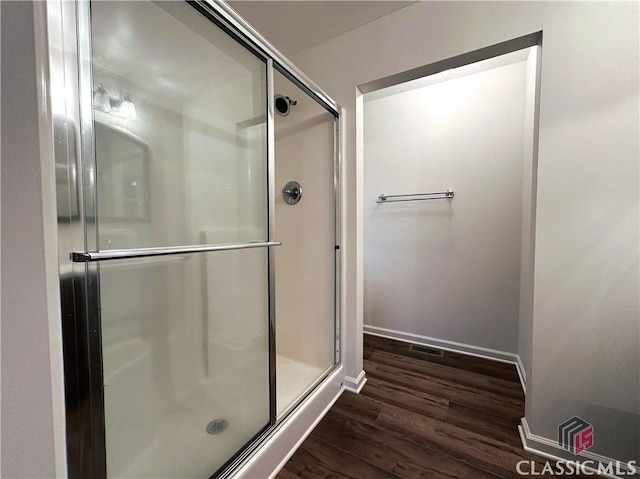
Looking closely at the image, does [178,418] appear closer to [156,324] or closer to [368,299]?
[156,324]

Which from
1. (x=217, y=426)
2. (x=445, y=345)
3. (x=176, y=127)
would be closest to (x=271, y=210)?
(x=176, y=127)

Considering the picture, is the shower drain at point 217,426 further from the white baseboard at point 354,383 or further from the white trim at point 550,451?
the white trim at point 550,451

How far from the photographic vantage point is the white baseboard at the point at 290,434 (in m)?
1.06

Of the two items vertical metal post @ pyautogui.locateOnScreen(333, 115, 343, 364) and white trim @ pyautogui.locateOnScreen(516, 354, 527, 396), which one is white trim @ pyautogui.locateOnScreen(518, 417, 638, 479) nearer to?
white trim @ pyautogui.locateOnScreen(516, 354, 527, 396)

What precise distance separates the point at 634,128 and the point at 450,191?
1.17 meters

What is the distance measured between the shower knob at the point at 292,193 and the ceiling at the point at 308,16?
0.97 metres

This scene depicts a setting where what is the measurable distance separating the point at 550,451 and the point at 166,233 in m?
2.06

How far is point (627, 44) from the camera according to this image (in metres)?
1.00

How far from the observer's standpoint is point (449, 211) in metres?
2.20

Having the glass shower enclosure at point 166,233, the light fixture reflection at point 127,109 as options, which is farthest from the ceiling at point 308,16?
the light fixture reflection at point 127,109

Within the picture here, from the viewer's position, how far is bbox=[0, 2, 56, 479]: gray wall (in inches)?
21.2

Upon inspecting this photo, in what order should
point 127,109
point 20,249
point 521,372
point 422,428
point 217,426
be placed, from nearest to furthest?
1. point 20,249
2. point 127,109
3. point 217,426
4. point 422,428
5. point 521,372

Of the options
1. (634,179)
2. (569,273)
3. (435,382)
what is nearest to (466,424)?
(435,382)

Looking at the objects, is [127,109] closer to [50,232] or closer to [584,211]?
[50,232]
